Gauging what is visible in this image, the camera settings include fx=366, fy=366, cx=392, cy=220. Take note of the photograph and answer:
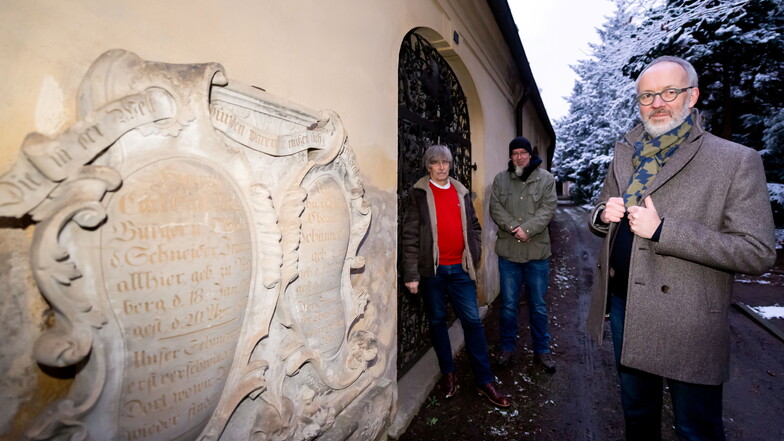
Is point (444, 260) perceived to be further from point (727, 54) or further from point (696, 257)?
point (727, 54)

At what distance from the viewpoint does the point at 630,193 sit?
172 cm

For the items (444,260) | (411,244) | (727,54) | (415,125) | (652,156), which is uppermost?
(727,54)

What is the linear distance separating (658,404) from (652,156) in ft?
3.91

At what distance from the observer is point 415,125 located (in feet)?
11.2

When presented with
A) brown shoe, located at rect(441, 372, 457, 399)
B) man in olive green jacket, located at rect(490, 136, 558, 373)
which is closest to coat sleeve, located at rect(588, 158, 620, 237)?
man in olive green jacket, located at rect(490, 136, 558, 373)

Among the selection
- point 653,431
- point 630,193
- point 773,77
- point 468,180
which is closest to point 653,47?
point 773,77

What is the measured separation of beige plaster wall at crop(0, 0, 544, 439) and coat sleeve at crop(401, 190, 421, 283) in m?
0.23

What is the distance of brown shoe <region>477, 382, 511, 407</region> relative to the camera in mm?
2794

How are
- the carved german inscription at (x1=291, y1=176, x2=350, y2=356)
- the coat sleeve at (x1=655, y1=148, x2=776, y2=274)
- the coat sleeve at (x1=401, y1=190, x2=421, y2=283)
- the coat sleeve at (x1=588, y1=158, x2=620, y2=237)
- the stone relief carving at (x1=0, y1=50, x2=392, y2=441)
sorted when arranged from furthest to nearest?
the coat sleeve at (x1=401, y1=190, x2=421, y2=283)
the coat sleeve at (x1=588, y1=158, x2=620, y2=237)
the carved german inscription at (x1=291, y1=176, x2=350, y2=356)
the coat sleeve at (x1=655, y1=148, x2=776, y2=274)
the stone relief carving at (x1=0, y1=50, x2=392, y2=441)

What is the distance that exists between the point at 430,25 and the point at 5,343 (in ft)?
10.9

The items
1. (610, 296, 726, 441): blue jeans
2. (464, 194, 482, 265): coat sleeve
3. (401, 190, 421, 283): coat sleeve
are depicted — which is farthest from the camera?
(464, 194, 482, 265): coat sleeve

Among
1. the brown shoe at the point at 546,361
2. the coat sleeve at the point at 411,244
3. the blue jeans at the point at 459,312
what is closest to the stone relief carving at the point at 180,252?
the coat sleeve at the point at 411,244

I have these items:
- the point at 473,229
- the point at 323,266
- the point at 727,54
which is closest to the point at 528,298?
the point at 473,229

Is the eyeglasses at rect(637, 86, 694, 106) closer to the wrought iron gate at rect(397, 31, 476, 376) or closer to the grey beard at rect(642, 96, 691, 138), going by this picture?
the grey beard at rect(642, 96, 691, 138)
